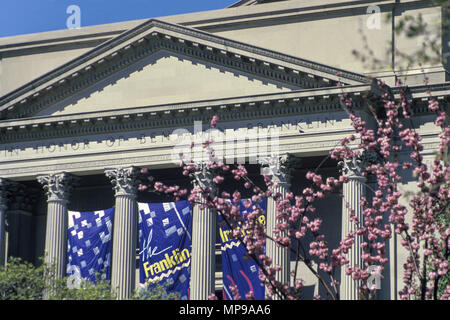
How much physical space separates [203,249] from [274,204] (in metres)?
4.06

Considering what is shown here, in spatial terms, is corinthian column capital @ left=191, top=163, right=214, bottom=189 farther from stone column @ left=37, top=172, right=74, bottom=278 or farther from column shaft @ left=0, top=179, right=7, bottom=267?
column shaft @ left=0, top=179, right=7, bottom=267

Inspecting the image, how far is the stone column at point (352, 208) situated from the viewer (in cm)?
4972

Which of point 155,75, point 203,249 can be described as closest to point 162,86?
point 155,75

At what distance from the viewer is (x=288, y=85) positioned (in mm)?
52844

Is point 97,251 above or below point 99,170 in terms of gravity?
below

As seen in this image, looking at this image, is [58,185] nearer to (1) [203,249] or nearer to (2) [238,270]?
(1) [203,249]

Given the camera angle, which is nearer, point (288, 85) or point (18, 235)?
point (288, 85)

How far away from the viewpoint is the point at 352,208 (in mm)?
50156

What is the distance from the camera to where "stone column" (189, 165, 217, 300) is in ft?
172

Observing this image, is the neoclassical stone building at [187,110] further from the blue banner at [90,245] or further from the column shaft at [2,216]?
the blue banner at [90,245]

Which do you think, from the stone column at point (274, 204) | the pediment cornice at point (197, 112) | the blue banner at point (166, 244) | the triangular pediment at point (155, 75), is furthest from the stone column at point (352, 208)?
the blue banner at point (166, 244)
